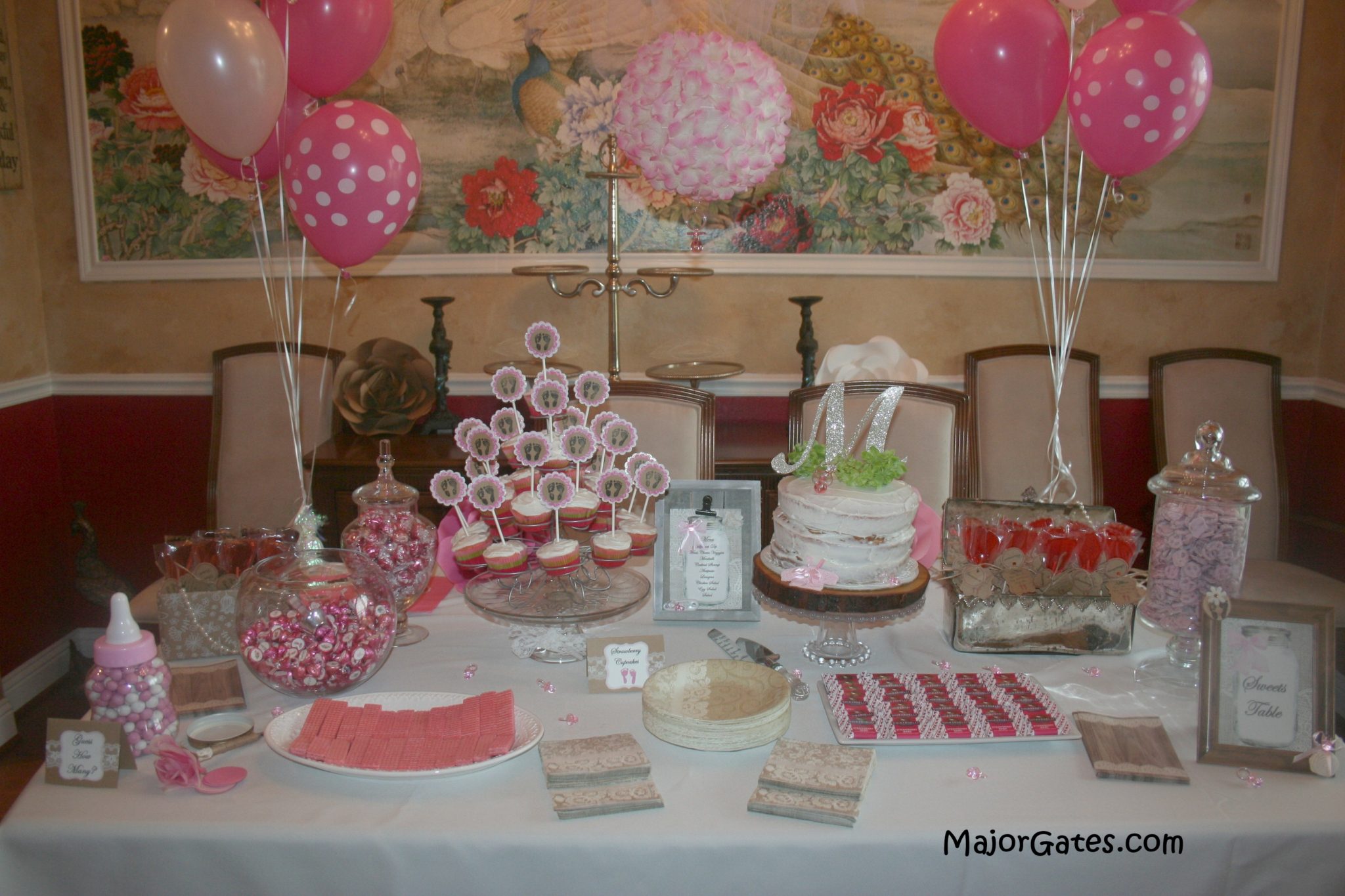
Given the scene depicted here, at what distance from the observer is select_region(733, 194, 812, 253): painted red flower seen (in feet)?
10.5

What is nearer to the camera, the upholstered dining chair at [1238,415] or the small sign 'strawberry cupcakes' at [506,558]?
the small sign 'strawberry cupcakes' at [506,558]

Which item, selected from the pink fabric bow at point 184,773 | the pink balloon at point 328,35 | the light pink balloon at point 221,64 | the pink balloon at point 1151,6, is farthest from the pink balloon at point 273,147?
the pink balloon at point 1151,6

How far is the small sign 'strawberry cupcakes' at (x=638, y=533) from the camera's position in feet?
5.52

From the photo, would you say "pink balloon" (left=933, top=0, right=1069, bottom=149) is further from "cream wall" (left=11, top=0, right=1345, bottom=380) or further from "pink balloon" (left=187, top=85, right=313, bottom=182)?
"pink balloon" (left=187, top=85, right=313, bottom=182)

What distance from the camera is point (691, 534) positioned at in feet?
5.57

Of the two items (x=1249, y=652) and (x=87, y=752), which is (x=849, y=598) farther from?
(x=87, y=752)

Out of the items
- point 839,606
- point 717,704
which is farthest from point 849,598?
point 717,704

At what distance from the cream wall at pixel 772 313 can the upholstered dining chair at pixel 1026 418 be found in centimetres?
22

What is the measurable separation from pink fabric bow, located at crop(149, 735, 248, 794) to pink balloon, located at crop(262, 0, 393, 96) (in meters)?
1.40

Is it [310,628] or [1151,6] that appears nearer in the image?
[310,628]

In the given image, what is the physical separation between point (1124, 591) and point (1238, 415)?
6.51ft

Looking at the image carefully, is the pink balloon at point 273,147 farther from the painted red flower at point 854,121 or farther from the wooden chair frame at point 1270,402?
the wooden chair frame at point 1270,402

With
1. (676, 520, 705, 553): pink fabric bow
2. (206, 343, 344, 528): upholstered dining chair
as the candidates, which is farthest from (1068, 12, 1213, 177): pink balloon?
(206, 343, 344, 528): upholstered dining chair

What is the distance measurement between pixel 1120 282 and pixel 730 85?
1.57m
